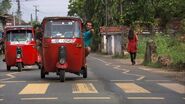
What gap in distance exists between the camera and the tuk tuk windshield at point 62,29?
19.4 m

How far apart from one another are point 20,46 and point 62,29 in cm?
831

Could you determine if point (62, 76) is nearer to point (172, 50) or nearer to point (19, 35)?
point (19, 35)

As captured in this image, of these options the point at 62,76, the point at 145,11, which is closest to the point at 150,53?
the point at 62,76

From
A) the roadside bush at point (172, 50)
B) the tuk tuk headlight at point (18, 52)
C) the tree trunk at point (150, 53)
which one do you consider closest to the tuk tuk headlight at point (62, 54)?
the roadside bush at point (172, 50)

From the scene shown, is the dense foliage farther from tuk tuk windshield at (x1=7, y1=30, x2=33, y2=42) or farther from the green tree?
the green tree

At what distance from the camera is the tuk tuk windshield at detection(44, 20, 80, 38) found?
19.4 m

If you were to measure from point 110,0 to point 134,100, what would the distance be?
181ft

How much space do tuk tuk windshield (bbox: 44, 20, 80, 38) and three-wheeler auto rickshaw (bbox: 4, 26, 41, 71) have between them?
780cm

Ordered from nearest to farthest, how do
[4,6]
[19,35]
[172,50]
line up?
[19,35]
[172,50]
[4,6]

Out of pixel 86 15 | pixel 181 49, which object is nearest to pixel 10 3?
pixel 86 15

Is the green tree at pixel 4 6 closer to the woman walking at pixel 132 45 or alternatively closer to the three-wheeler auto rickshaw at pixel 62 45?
the woman walking at pixel 132 45

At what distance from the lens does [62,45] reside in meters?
19.2

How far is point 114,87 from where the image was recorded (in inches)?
661

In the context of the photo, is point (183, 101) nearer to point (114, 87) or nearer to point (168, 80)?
point (114, 87)
